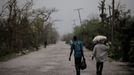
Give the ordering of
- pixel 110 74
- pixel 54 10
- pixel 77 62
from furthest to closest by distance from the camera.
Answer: pixel 54 10 → pixel 110 74 → pixel 77 62

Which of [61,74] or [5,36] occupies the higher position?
[61,74]

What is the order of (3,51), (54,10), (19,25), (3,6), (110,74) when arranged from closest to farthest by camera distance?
(110,74) → (3,51) → (3,6) → (19,25) → (54,10)

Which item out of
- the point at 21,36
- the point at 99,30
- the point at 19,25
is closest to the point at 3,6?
the point at 19,25

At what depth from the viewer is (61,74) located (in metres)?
15.9

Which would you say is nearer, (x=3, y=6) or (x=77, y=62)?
(x=77, y=62)

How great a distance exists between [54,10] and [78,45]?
181 ft

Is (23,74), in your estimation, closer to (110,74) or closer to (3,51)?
(110,74)

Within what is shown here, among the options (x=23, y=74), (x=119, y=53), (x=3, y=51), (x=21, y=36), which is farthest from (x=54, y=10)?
(x=23, y=74)

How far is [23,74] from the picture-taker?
52.6 feet

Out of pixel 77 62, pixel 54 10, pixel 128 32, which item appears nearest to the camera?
pixel 77 62

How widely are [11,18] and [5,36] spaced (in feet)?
10.2

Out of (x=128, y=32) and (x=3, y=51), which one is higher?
(x=128, y=32)

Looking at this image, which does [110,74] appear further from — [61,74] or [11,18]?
[11,18]

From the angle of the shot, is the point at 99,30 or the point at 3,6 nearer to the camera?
the point at 3,6
